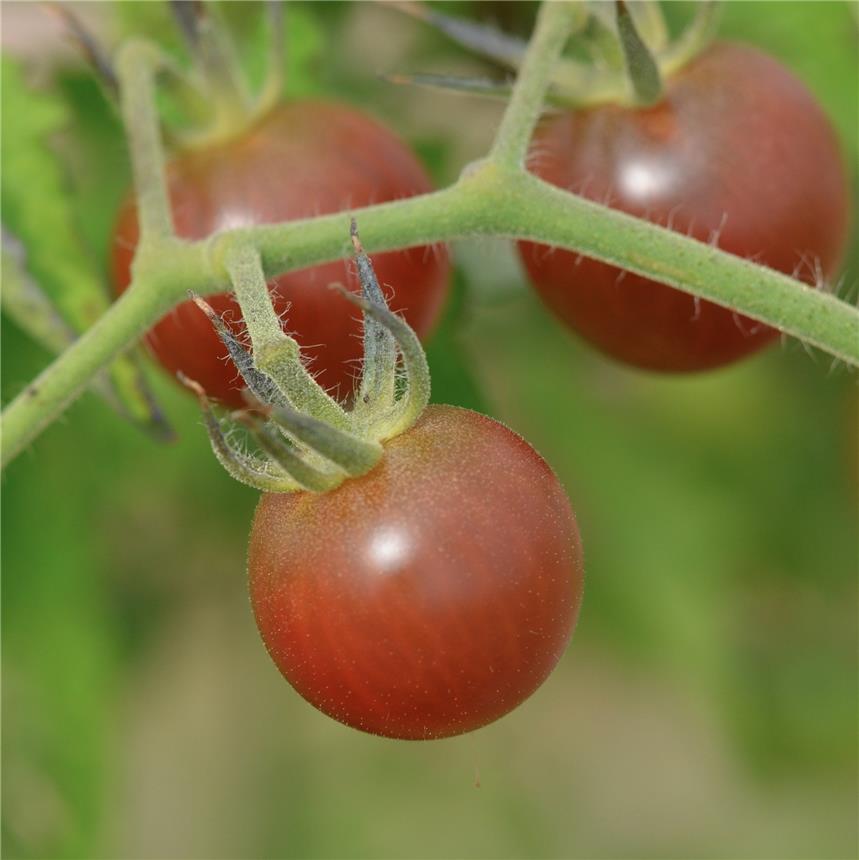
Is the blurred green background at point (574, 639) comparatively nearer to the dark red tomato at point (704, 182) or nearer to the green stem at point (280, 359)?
the dark red tomato at point (704, 182)

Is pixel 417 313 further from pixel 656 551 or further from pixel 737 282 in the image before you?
pixel 656 551

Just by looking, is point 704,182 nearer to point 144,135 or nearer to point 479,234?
point 479,234

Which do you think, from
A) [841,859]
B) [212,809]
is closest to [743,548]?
[841,859]

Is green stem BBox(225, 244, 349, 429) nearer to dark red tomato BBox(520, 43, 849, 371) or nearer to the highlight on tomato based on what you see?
the highlight on tomato

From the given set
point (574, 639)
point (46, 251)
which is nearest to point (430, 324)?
point (46, 251)

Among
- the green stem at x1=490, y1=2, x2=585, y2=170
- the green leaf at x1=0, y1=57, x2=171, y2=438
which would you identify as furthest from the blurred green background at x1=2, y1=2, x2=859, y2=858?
the green stem at x1=490, y1=2, x2=585, y2=170

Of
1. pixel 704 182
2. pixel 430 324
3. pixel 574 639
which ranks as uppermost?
pixel 704 182
